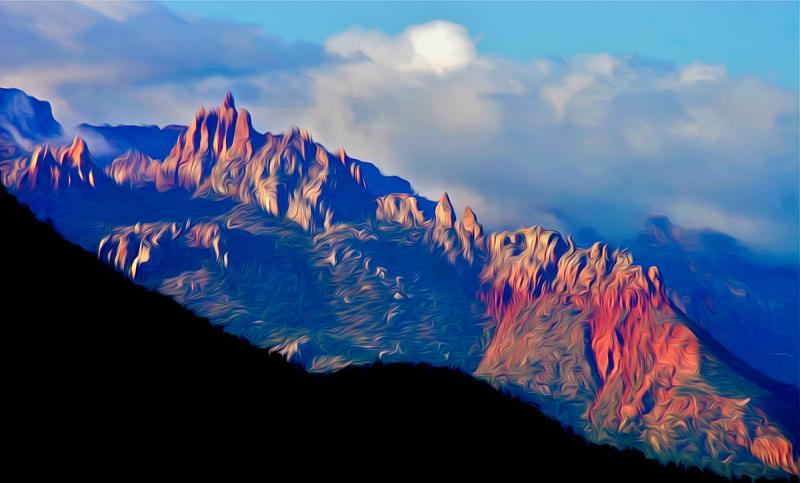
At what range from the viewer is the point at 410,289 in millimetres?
128875

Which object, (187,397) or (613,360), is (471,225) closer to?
(613,360)

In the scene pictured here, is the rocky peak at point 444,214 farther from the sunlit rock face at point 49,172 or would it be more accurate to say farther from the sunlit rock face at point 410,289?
the sunlit rock face at point 49,172

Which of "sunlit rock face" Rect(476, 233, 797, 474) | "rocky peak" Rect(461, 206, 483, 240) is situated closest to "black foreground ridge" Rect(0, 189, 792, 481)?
"sunlit rock face" Rect(476, 233, 797, 474)

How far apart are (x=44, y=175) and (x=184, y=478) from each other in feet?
278

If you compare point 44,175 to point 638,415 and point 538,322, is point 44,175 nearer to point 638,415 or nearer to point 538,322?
point 538,322

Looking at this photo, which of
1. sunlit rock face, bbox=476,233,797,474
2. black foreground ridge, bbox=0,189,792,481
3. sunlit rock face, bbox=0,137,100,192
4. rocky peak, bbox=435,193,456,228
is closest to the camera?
black foreground ridge, bbox=0,189,792,481

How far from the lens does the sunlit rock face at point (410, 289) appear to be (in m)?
104

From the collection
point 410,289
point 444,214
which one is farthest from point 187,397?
point 444,214

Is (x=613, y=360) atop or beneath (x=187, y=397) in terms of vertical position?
atop

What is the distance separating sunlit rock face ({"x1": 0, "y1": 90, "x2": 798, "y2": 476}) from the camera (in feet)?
340

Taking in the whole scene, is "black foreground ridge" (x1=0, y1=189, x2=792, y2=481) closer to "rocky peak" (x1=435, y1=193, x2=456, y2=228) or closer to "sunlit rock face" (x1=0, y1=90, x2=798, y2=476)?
"sunlit rock face" (x1=0, y1=90, x2=798, y2=476)

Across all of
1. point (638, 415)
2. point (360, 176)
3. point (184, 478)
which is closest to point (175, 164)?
point (360, 176)

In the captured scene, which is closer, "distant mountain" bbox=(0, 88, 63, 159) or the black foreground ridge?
the black foreground ridge

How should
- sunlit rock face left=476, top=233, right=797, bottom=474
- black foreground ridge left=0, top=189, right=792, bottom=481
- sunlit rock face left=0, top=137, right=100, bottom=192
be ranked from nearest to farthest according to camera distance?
1. black foreground ridge left=0, top=189, right=792, bottom=481
2. sunlit rock face left=476, top=233, right=797, bottom=474
3. sunlit rock face left=0, top=137, right=100, bottom=192
